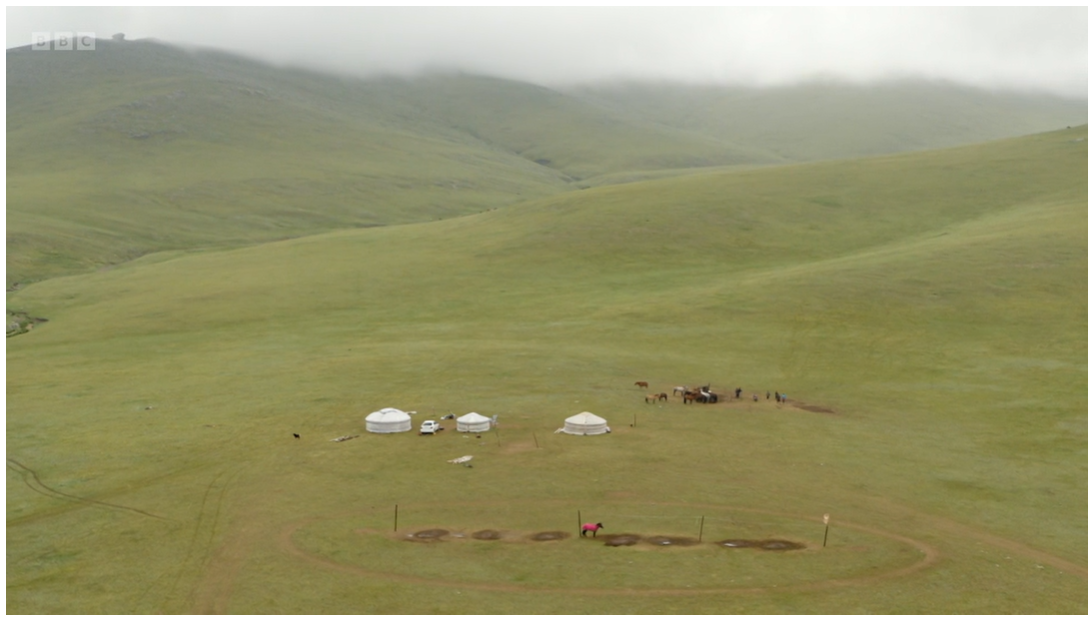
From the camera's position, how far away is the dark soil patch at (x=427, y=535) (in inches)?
1321

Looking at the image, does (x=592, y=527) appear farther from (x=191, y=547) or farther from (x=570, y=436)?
(x=191, y=547)

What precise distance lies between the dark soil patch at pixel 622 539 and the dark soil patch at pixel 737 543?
3016 mm

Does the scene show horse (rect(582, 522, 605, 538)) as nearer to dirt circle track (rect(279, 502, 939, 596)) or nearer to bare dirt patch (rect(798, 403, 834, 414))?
dirt circle track (rect(279, 502, 939, 596))

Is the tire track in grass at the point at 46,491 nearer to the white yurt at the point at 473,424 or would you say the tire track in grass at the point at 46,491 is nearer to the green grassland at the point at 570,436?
the green grassland at the point at 570,436

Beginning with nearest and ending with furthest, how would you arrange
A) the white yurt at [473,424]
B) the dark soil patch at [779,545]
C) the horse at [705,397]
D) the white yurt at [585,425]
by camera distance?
the dark soil patch at [779,545], the white yurt at [585,425], the white yurt at [473,424], the horse at [705,397]

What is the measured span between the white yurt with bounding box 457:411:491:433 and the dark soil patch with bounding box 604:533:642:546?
14.4 m

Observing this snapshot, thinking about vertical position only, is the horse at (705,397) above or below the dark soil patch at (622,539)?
above

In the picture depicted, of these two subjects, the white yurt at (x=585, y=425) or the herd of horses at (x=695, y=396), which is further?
the herd of horses at (x=695, y=396)

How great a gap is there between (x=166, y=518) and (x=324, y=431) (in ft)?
40.4

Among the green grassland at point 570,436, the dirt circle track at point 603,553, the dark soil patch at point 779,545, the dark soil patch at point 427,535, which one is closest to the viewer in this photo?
the dirt circle track at point 603,553

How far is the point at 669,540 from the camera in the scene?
3341 centimetres

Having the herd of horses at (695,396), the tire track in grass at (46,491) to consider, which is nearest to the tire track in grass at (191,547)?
the tire track in grass at (46,491)

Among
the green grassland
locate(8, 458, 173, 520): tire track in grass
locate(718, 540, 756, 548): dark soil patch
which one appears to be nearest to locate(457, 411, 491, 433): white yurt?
the green grassland

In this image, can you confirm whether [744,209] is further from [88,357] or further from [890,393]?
[88,357]
